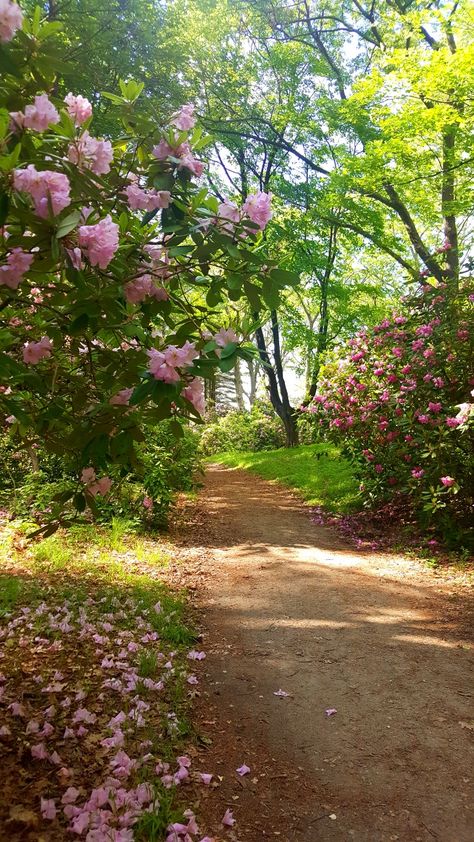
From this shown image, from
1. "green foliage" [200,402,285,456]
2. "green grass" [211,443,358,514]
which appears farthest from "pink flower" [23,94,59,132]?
"green foliage" [200,402,285,456]

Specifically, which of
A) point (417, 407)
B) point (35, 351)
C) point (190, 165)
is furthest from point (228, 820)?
point (417, 407)

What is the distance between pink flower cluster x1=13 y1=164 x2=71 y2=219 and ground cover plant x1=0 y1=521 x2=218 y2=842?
2189 mm

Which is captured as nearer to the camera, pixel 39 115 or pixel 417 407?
pixel 39 115

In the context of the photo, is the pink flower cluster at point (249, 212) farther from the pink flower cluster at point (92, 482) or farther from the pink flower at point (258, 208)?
the pink flower cluster at point (92, 482)

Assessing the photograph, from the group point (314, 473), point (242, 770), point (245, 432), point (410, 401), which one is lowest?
point (242, 770)

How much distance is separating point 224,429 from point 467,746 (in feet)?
71.0

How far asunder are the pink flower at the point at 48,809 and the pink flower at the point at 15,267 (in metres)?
2.00

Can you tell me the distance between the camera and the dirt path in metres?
2.41

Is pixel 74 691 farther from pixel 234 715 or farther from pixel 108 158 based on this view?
pixel 108 158

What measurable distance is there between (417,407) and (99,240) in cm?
593

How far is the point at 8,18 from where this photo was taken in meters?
1.53

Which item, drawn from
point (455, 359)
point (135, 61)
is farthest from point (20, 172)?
point (135, 61)

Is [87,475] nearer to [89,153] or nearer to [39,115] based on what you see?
[89,153]

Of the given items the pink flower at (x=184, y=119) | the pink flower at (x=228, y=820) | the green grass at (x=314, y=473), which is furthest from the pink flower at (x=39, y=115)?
the green grass at (x=314, y=473)
